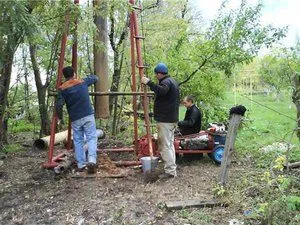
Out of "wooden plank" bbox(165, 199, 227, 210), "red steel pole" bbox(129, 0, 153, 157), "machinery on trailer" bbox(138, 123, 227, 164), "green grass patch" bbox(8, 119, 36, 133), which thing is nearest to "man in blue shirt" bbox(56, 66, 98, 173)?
"red steel pole" bbox(129, 0, 153, 157)

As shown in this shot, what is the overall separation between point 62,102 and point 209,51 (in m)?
4.11

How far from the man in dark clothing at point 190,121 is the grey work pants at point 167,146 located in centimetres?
114

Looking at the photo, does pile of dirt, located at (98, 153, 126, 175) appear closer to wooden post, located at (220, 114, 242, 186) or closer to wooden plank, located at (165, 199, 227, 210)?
wooden plank, located at (165, 199, 227, 210)

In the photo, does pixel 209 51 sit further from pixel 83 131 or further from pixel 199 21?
pixel 199 21

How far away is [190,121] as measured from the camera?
8.44 meters

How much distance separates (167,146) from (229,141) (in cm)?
141

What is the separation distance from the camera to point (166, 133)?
729 centimetres

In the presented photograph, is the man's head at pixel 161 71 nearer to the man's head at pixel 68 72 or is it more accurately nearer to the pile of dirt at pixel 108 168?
the man's head at pixel 68 72

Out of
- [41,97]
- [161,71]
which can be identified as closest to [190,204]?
[161,71]

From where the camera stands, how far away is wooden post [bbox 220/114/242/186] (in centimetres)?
605

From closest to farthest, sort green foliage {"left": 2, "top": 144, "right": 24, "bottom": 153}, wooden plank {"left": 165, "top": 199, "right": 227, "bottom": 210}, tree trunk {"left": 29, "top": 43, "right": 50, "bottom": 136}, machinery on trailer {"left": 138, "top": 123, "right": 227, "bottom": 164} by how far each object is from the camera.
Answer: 1. wooden plank {"left": 165, "top": 199, "right": 227, "bottom": 210}
2. machinery on trailer {"left": 138, "top": 123, "right": 227, "bottom": 164}
3. green foliage {"left": 2, "top": 144, "right": 24, "bottom": 153}
4. tree trunk {"left": 29, "top": 43, "right": 50, "bottom": 136}

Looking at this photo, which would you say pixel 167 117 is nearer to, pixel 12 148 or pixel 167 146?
pixel 167 146

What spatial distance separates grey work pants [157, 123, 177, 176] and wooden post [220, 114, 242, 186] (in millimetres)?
1214

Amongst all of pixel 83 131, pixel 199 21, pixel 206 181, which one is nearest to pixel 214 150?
pixel 206 181
